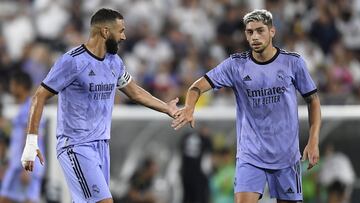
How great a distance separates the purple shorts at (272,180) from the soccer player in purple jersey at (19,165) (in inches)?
157

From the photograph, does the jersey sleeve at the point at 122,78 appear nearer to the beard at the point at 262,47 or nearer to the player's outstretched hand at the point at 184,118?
the player's outstretched hand at the point at 184,118

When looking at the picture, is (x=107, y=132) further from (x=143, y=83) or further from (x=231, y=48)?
(x=231, y=48)

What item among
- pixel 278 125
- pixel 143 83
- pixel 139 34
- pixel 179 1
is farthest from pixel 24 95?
pixel 179 1

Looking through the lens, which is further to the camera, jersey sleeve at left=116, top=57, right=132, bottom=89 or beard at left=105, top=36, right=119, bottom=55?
jersey sleeve at left=116, top=57, right=132, bottom=89

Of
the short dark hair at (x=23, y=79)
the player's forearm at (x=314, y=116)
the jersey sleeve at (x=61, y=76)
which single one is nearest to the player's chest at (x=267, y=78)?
the player's forearm at (x=314, y=116)

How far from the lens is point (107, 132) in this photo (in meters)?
11.2

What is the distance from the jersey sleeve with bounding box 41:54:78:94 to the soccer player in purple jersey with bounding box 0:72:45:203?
3.37 meters

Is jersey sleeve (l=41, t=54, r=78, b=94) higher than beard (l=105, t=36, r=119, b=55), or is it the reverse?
beard (l=105, t=36, r=119, b=55)

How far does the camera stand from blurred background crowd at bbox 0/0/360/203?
21016mm

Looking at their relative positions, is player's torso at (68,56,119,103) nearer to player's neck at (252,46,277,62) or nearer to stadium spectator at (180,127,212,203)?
player's neck at (252,46,277,62)

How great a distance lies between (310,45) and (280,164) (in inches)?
439

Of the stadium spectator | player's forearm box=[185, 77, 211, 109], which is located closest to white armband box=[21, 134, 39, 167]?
player's forearm box=[185, 77, 211, 109]

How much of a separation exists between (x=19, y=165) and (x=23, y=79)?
1.10 m

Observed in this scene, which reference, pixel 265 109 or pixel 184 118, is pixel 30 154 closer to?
pixel 184 118
